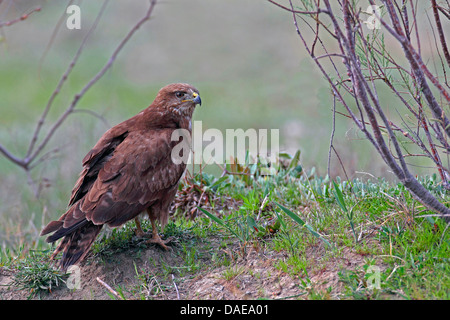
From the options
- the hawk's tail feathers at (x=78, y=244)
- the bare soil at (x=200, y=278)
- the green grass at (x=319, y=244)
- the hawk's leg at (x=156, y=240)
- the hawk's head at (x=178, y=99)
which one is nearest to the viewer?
the green grass at (x=319, y=244)

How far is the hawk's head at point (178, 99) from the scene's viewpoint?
512 cm

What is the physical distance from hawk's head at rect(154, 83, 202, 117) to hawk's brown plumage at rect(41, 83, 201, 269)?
0.11 m

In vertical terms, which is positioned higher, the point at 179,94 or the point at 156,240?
the point at 179,94

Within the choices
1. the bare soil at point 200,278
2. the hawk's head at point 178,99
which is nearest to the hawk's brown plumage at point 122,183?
the hawk's head at point 178,99

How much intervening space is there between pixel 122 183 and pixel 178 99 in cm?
114

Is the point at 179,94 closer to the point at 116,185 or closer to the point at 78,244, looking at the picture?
the point at 116,185

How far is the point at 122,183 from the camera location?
4.41 metres

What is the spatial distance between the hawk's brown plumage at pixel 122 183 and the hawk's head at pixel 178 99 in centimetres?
11

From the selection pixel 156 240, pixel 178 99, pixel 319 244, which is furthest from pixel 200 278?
pixel 178 99

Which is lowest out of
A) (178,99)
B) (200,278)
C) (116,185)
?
(200,278)

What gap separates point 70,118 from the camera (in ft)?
34.7

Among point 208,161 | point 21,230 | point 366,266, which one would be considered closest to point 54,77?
point 21,230

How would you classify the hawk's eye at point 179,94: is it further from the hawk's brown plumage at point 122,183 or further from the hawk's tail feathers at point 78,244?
the hawk's tail feathers at point 78,244
